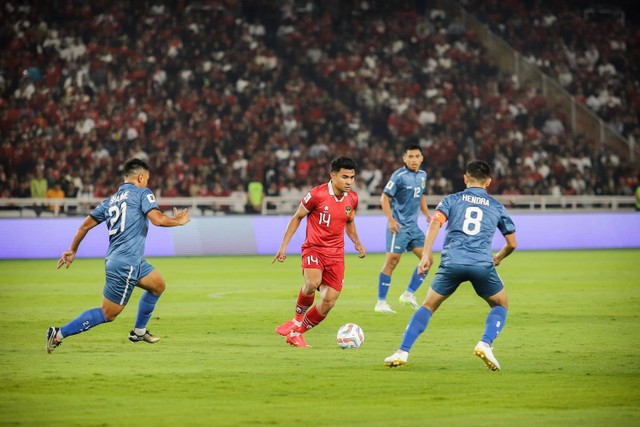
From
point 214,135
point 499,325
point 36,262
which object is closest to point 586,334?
point 499,325

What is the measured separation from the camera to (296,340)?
465 inches

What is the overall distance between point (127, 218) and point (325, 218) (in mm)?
2302

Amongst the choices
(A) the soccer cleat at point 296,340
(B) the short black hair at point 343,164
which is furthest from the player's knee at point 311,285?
(B) the short black hair at point 343,164

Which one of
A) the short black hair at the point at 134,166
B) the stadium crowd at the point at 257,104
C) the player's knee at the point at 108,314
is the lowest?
the player's knee at the point at 108,314

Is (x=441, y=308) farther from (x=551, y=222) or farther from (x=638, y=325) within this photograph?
(x=551, y=222)

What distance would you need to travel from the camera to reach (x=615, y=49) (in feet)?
138

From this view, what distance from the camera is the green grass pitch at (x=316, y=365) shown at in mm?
7895

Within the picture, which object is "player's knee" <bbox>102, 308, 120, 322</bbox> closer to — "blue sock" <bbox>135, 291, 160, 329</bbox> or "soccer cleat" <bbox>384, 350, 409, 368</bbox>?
"blue sock" <bbox>135, 291, 160, 329</bbox>

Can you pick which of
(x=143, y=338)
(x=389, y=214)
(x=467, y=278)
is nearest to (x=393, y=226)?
(x=389, y=214)

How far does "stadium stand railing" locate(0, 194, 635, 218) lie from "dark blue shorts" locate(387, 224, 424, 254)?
42.3 ft

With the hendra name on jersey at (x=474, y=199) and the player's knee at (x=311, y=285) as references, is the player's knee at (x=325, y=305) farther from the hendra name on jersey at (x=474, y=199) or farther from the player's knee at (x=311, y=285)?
the hendra name on jersey at (x=474, y=199)

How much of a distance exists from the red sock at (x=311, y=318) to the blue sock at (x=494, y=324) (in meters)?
2.57

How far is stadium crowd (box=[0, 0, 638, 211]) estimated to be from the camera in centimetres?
3284

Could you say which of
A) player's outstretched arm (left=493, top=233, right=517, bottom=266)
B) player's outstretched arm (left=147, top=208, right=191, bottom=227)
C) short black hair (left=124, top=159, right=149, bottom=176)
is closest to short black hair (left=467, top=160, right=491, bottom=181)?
player's outstretched arm (left=493, top=233, right=517, bottom=266)
